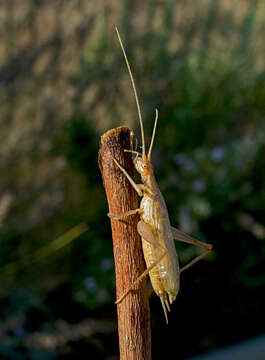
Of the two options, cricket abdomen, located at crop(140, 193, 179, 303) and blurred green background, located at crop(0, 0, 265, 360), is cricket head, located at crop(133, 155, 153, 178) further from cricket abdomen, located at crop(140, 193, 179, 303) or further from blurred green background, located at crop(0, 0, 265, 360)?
blurred green background, located at crop(0, 0, 265, 360)

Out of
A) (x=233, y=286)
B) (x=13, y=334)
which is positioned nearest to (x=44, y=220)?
(x=13, y=334)

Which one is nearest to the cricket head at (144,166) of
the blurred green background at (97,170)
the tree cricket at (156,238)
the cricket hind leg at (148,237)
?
the tree cricket at (156,238)

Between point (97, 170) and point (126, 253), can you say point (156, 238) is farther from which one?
point (97, 170)

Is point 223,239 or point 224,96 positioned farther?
point 224,96

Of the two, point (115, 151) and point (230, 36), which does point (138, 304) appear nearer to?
point (115, 151)

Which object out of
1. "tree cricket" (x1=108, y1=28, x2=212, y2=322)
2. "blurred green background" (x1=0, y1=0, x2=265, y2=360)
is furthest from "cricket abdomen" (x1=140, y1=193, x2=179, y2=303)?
"blurred green background" (x1=0, y1=0, x2=265, y2=360)

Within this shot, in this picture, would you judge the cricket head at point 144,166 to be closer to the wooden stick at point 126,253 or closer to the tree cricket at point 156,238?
the tree cricket at point 156,238

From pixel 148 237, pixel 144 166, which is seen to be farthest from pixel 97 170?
pixel 148 237
